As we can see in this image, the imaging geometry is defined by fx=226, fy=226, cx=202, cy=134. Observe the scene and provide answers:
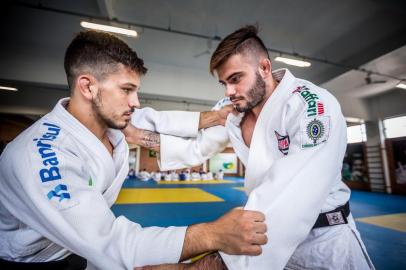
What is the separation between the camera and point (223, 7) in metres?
6.38

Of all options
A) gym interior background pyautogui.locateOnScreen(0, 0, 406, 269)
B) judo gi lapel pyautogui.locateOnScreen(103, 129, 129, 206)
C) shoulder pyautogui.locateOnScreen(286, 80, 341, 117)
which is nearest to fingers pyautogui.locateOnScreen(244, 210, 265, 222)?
shoulder pyautogui.locateOnScreen(286, 80, 341, 117)

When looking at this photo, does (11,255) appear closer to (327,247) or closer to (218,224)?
(218,224)

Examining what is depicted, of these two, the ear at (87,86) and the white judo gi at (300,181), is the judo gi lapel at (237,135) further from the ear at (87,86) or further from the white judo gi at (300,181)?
the ear at (87,86)

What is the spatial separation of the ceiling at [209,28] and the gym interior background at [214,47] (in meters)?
0.03

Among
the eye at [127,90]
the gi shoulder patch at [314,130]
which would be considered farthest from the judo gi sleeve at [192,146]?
the gi shoulder patch at [314,130]

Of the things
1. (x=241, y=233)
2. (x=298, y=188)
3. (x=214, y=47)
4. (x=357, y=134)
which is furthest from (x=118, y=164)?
(x=357, y=134)

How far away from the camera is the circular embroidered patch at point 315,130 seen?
39.6 inches

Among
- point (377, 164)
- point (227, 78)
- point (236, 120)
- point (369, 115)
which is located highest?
point (369, 115)

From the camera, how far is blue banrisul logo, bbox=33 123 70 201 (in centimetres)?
85

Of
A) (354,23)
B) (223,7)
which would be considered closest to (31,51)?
(223,7)

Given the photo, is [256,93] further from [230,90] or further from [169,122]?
[169,122]

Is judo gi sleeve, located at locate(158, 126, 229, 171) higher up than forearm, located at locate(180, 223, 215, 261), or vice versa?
judo gi sleeve, located at locate(158, 126, 229, 171)

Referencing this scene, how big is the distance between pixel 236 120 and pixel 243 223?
993mm

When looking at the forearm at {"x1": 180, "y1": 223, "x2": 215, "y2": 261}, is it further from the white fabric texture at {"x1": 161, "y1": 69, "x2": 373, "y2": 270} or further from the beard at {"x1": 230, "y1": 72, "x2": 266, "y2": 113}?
the beard at {"x1": 230, "y1": 72, "x2": 266, "y2": 113}
